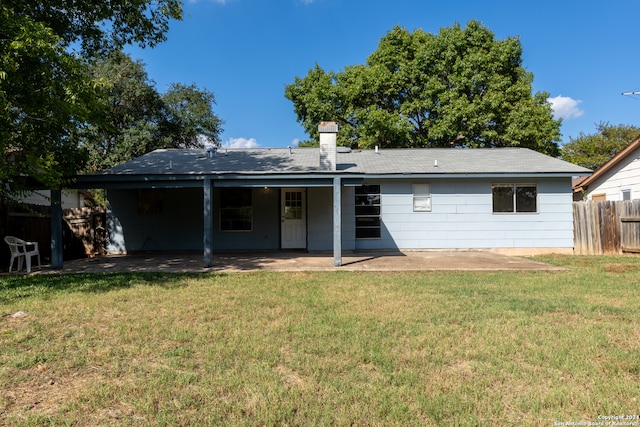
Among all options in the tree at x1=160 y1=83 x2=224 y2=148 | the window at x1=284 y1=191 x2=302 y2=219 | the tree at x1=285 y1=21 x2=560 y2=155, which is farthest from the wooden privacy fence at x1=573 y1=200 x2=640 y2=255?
the tree at x1=160 y1=83 x2=224 y2=148

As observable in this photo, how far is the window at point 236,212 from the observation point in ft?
41.4

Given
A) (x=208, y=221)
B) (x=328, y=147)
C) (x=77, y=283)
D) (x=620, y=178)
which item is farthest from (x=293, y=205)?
(x=620, y=178)

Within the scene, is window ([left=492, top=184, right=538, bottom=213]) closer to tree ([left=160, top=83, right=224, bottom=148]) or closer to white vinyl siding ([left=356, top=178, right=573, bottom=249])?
white vinyl siding ([left=356, top=178, right=573, bottom=249])

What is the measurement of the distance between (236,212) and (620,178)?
15600 mm

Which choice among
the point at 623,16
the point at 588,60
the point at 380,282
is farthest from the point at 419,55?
the point at 380,282

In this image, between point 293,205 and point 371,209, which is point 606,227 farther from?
point 293,205

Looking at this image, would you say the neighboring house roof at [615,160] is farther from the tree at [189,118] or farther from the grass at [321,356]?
the tree at [189,118]

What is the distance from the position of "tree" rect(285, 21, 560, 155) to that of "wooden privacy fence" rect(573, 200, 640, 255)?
896 cm

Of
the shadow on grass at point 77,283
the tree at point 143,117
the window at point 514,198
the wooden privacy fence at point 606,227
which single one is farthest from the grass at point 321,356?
the tree at point 143,117

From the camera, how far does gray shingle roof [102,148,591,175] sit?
37.9 ft

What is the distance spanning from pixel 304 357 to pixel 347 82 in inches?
906

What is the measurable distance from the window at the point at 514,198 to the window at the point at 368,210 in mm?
3926

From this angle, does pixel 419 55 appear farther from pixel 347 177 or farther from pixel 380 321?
pixel 380 321

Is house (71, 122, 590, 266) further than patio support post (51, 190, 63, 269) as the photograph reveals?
Yes
